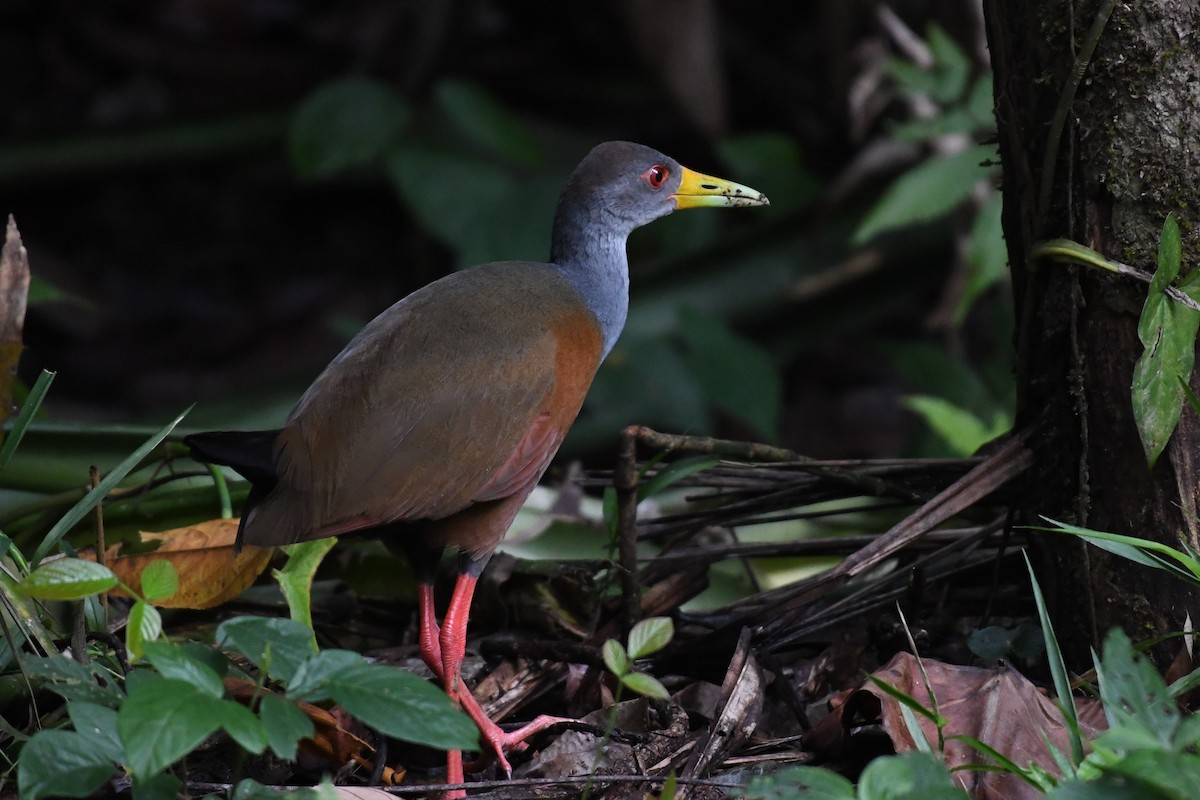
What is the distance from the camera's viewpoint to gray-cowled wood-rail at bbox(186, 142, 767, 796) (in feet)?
8.25

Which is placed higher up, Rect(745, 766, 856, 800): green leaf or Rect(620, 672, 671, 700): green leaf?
Rect(745, 766, 856, 800): green leaf

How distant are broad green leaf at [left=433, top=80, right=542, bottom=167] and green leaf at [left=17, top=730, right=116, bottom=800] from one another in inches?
159

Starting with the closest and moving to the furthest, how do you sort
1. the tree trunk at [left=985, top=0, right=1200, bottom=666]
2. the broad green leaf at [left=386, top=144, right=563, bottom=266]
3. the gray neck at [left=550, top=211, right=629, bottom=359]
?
the tree trunk at [left=985, top=0, right=1200, bottom=666] → the gray neck at [left=550, top=211, right=629, bottom=359] → the broad green leaf at [left=386, top=144, right=563, bottom=266]

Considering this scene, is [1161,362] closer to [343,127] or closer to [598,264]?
[598,264]

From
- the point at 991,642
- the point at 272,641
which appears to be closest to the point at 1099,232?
the point at 991,642

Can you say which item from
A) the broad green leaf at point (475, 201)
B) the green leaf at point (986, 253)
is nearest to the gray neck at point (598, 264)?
the green leaf at point (986, 253)

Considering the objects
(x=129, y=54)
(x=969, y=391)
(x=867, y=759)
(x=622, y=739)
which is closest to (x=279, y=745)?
(x=622, y=739)

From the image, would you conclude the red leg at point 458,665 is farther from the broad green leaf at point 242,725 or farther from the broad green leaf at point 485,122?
the broad green leaf at point 485,122

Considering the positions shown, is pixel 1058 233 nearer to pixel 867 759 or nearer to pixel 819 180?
pixel 867 759

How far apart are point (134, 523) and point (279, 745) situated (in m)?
1.42

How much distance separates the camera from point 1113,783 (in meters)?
1.68

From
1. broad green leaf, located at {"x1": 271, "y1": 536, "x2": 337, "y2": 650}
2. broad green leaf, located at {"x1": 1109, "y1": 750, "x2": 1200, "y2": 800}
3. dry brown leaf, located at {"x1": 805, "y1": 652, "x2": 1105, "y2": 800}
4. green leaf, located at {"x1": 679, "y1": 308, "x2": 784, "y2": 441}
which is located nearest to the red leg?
broad green leaf, located at {"x1": 271, "y1": 536, "x2": 337, "y2": 650}

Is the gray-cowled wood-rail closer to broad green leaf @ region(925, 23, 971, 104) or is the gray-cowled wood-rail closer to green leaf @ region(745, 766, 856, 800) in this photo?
green leaf @ region(745, 766, 856, 800)

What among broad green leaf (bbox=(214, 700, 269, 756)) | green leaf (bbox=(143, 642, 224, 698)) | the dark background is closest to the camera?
broad green leaf (bbox=(214, 700, 269, 756))
